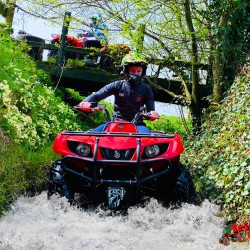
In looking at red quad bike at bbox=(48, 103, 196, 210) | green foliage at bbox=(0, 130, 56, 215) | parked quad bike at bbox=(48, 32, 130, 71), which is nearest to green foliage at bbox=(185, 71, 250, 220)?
red quad bike at bbox=(48, 103, 196, 210)

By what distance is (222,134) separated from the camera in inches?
365

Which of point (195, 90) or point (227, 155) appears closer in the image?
point (227, 155)

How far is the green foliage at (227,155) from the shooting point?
23.6 ft

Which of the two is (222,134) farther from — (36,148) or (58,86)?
(58,86)

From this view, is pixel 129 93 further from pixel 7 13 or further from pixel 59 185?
pixel 7 13

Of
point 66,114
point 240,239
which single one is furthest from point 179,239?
point 66,114

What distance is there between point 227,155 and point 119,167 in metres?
2.02

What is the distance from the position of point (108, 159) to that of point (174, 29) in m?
5.87

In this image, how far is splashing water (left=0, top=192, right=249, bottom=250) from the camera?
5781 millimetres

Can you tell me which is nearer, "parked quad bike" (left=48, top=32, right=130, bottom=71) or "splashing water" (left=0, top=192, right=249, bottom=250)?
"splashing water" (left=0, top=192, right=249, bottom=250)

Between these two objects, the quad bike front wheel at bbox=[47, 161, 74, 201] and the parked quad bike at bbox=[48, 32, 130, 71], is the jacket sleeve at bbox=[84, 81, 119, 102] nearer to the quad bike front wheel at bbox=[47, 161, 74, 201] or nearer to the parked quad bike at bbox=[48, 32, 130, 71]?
the quad bike front wheel at bbox=[47, 161, 74, 201]

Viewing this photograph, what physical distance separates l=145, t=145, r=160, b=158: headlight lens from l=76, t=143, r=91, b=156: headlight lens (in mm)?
660

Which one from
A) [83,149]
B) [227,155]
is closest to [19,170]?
[83,149]

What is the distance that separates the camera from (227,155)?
26.9 ft
